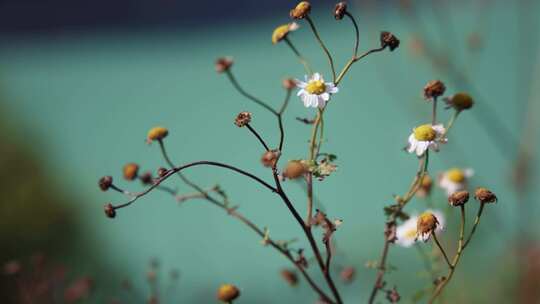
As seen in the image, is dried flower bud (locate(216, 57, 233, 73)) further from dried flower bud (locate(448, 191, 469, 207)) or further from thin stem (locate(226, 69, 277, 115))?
dried flower bud (locate(448, 191, 469, 207))

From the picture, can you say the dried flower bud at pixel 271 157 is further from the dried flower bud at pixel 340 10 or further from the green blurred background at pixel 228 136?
the green blurred background at pixel 228 136

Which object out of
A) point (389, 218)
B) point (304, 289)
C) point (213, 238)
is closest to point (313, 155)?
point (389, 218)

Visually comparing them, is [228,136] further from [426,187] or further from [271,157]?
[271,157]

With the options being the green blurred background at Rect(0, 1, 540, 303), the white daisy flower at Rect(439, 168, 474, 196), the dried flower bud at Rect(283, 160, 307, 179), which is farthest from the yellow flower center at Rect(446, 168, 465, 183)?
the green blurred background at Rect(0, 1, 540, 303)

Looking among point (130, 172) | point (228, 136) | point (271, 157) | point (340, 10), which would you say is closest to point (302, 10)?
point (340, 10)

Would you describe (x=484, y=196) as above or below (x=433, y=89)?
below

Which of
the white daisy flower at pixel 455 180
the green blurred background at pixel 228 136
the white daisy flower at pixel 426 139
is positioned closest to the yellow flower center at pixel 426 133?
the white daisy flower at pixel 426 139
